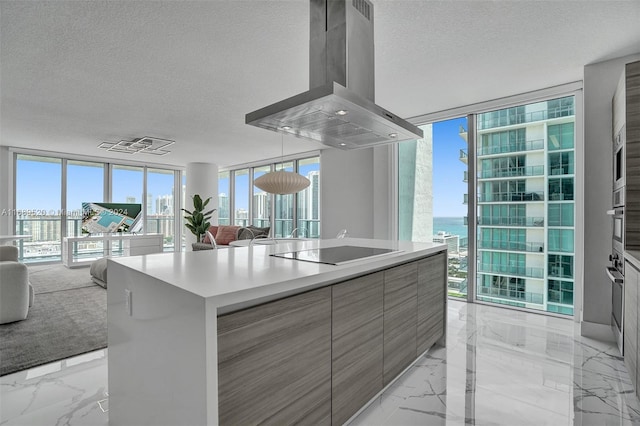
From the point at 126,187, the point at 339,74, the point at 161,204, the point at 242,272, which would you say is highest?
the point at 339,74

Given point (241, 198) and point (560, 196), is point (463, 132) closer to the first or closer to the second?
point (560, 196)

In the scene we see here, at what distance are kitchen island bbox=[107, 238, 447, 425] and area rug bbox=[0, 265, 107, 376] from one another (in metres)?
1.26

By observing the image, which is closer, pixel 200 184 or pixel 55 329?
pixel 55 329

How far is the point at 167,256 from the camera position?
5.69ft

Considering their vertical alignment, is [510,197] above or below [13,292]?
above

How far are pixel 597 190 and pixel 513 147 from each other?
1060mm

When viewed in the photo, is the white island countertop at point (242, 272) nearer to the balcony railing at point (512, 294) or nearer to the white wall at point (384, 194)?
the balcony railing at point (512, 294)

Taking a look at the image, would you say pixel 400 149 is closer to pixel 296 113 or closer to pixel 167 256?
pixel 296 113

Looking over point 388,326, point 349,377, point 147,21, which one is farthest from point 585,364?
point 147,21

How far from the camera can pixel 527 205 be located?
3.61 metres

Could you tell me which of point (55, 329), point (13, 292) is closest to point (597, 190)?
point (55, 329)

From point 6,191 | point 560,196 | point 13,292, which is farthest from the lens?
point 6,191

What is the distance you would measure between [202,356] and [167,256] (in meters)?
A: 0.98

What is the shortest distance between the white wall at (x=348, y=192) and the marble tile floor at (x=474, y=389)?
8.78ft
